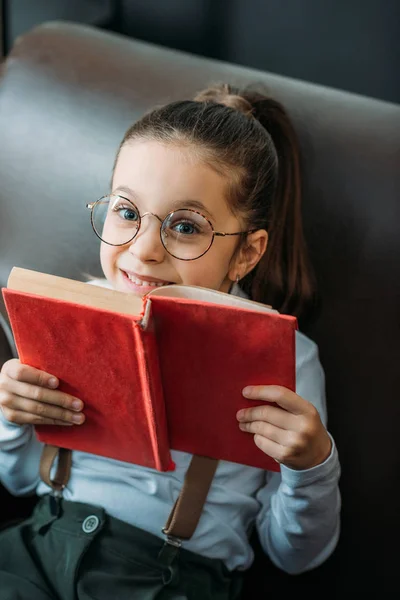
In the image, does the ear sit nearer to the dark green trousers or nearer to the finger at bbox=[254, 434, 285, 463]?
the finger at bbox=[254, 434, 285, 463]

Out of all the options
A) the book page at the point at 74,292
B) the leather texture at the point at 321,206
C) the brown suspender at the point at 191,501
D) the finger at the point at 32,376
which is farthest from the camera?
the leather texture at the point at 321,206

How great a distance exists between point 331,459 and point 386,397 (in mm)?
260

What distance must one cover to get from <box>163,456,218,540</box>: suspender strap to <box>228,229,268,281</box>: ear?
257 mm

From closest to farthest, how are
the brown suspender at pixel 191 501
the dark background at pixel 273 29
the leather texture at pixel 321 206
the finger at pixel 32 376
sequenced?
the finger at pixel 32 376
the brown suspender at pixel 191 501
the leather texture at pixel 321 206
the dark background at pixel 273 29

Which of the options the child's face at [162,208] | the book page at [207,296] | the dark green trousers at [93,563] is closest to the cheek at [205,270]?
the child's face at [162,208]

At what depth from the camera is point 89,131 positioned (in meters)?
1.13

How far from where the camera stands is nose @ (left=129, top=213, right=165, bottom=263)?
0.81 meters

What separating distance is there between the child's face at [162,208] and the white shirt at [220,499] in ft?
0.77

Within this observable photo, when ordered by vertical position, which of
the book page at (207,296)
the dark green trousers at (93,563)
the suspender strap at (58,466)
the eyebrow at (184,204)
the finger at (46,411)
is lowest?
the dark green trousers at (93,563)

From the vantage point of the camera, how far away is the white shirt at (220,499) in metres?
0.90

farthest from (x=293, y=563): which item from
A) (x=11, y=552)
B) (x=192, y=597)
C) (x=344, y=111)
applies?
(x=344, y=111)

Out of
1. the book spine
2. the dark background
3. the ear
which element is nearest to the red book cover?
the book spine

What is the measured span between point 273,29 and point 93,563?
1.17 meters

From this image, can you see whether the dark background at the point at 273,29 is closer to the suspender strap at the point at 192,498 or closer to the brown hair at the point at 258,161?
the brown hair at the point at 258,161
